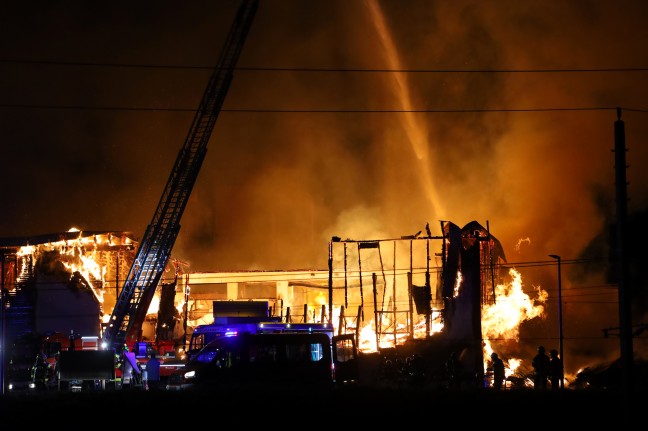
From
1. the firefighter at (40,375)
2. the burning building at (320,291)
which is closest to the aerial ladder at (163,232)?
the burning building at (320,291)

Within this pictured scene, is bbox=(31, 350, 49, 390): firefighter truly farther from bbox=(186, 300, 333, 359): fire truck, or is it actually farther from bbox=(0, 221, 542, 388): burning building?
bbox=(0, 221, 542, 388): burning building

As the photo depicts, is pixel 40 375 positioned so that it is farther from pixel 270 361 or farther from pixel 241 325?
pixel 270 361

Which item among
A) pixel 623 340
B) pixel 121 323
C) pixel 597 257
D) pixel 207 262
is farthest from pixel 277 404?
pixel 207 262

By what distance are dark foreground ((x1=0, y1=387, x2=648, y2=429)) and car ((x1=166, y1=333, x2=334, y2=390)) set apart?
4.62 m

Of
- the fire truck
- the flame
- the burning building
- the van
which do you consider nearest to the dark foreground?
the van

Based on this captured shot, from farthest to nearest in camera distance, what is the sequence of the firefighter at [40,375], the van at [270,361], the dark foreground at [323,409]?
the firefighter at [40,375], the van at [270,361], the dark foreground at [323,409]

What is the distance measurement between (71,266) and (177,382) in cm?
2512

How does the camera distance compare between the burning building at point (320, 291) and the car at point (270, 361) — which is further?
the burning building at point (320, 291)

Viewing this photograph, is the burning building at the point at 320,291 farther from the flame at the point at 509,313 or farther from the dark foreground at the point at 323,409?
the dark foreground at the point at 323,409

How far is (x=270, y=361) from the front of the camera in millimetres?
19594

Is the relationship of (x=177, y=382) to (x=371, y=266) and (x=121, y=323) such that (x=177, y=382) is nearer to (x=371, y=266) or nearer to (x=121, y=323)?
(x=121, y=323)

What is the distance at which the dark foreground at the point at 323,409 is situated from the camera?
13.5 metres

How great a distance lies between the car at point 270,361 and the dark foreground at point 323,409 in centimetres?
462

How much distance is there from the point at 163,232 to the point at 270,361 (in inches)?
931
